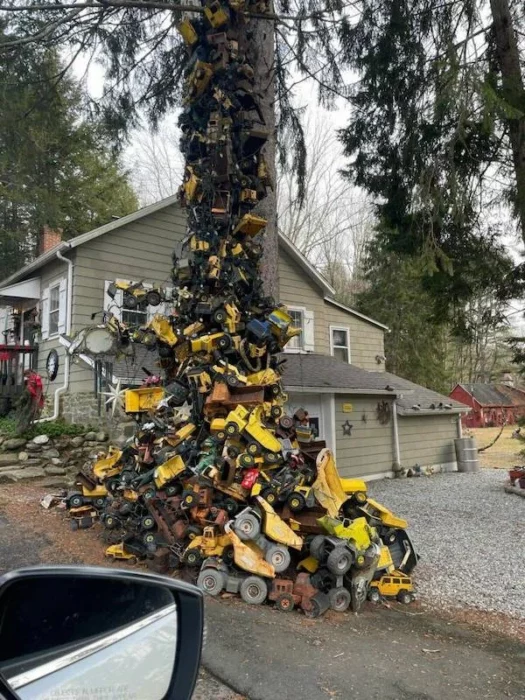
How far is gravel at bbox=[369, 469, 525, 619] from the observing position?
4906 millimetres

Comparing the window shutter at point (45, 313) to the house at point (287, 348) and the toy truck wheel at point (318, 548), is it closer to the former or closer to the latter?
the house at point (287, 348)

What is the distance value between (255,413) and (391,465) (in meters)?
9.89

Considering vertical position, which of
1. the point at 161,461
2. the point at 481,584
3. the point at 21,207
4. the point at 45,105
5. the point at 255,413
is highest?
the point at 21,207

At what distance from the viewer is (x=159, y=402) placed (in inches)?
219

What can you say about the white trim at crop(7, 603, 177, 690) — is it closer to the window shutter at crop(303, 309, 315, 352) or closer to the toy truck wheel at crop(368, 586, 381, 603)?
the toy truck wheel at crop(368, 586, 381, 603)

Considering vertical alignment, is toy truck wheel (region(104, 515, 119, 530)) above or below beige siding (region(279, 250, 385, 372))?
below

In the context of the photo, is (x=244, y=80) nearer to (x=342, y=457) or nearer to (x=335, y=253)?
(x=342, y=457)

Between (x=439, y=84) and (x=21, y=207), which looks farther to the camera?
(x=21, y=207)

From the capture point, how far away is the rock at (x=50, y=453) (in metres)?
9.48

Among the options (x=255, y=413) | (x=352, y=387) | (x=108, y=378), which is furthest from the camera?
(x=352, y=387)

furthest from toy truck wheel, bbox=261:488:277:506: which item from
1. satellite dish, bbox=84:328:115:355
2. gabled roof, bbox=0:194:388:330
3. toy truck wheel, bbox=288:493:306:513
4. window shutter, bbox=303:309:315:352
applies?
window shutter, bbox=303:309:315:352

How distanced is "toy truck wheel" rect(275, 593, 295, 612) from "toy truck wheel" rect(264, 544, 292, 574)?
190 millimetres

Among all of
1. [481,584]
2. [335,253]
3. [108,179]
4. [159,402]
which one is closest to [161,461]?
[159,402]

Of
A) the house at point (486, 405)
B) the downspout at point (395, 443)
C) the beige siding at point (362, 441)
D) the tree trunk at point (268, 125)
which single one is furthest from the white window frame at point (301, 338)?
the house at point (486, 405)
